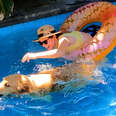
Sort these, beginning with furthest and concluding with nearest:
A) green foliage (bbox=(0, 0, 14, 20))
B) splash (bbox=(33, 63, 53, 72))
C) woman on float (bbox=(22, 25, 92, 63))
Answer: green foliage (bbox=(0, 0, 14, 20))
splash (bbox=(33, 63, 53, 72))
woman on float (bbox=(22, 25, 92, 63))

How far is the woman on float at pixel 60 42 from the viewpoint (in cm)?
343

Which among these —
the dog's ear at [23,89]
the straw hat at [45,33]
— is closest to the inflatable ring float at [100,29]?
the straw hat at [45,33]

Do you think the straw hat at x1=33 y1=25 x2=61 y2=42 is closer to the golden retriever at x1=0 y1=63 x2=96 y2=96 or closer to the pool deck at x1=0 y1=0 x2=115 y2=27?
the golden retriever at x1=0 y1=63 x2=96 y2=96

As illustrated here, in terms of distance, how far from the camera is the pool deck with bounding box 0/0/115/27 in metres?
5.58

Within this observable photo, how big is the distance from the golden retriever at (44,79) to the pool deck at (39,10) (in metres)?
2.09

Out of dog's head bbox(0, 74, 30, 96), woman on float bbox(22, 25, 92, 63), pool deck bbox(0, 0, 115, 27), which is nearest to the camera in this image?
Answer: dog's head bbox(0, 74, 30, 96)

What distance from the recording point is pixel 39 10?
5742 mm

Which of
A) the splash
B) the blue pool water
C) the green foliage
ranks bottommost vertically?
the blue pool water

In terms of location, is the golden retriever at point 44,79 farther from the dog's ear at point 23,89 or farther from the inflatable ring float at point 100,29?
the inflatable ring float at point 100,29

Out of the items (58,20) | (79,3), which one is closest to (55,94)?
(58,20)

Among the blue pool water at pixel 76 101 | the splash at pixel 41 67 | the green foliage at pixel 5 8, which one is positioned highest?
the green foliage at pixel 5 8

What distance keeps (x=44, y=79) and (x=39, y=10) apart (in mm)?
2576

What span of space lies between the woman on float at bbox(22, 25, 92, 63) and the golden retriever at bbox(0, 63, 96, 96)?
0.55ft

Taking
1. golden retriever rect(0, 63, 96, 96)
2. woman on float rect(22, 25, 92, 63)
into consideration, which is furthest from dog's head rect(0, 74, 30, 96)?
woman on float rect(22, 25, 92, 63)
